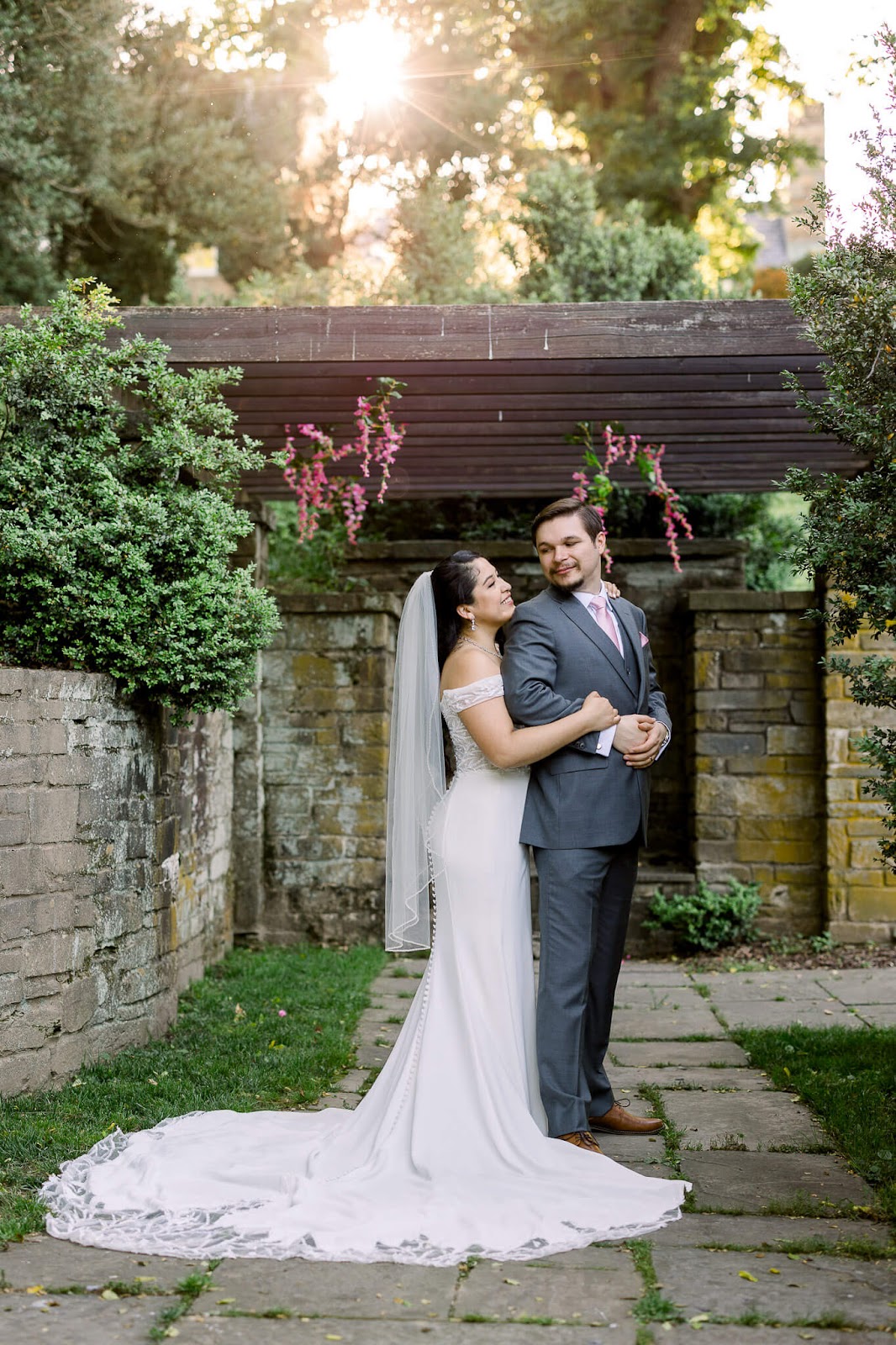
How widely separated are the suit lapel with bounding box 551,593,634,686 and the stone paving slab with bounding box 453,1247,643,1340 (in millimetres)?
1834

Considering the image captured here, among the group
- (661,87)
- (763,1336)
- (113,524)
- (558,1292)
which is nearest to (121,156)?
(661,87)

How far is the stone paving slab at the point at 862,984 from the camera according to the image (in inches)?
247

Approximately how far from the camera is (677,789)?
880 centimetres

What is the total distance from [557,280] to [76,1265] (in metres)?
10.2

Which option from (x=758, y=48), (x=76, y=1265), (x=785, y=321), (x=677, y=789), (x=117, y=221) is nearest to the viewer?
(x=76, y=1265)

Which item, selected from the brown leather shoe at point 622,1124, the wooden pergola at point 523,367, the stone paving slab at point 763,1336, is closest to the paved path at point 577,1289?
the stone paving slab at point 763,1336

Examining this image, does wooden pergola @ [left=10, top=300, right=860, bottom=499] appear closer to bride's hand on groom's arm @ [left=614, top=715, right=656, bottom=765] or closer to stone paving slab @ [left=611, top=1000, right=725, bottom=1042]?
bride's hand on groom's arm @ [left=614, top=715, right=656, bottom=765]

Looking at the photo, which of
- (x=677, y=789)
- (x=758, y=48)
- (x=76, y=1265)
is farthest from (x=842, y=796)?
(x=758, y=48)

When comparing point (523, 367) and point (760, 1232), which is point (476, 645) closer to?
point (760, 1232)

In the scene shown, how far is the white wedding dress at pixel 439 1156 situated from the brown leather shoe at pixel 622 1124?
1.43 ft

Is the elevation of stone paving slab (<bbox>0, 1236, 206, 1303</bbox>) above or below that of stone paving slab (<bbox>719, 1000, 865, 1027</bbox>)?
above

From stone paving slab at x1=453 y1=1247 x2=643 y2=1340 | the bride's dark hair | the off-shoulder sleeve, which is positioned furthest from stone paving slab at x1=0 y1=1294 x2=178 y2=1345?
the bride's dark hair

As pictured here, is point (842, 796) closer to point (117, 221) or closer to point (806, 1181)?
point (806, 1181)

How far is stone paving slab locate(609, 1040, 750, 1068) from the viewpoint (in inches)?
202
